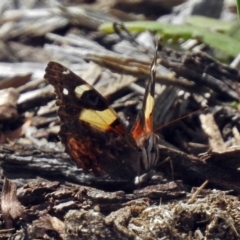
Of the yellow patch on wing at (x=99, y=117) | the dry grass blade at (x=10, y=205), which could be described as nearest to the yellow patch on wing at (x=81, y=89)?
the yellow patch on wing at (x=99, y=117)

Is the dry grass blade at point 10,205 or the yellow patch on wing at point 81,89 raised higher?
the yellow patch on wing at point 81,89

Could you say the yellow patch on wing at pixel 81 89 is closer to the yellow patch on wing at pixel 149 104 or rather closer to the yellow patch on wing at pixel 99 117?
the yellow patch on wing at pixel 99 117

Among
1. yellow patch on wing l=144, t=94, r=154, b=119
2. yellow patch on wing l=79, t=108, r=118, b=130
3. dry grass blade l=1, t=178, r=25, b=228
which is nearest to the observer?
dry grass blade l=1, t=178, r=25, b=228

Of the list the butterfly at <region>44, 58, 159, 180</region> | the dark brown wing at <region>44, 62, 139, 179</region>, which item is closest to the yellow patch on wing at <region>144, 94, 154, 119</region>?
the butterfly at <region>44, 58, 159, 180</region>

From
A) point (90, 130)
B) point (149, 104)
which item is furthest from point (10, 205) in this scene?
point (149, 104)

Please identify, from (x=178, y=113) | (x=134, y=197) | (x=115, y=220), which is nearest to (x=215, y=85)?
(x=178, y=113)

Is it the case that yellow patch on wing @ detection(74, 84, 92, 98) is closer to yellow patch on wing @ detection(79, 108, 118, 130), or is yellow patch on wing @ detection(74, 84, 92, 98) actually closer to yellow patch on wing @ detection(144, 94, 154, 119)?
yellow patch on wing @ detection(79, 108, 118, 130)

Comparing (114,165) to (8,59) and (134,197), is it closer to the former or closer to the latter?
(134,197)

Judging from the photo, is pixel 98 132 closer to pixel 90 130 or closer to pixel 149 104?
pixel 90 130
